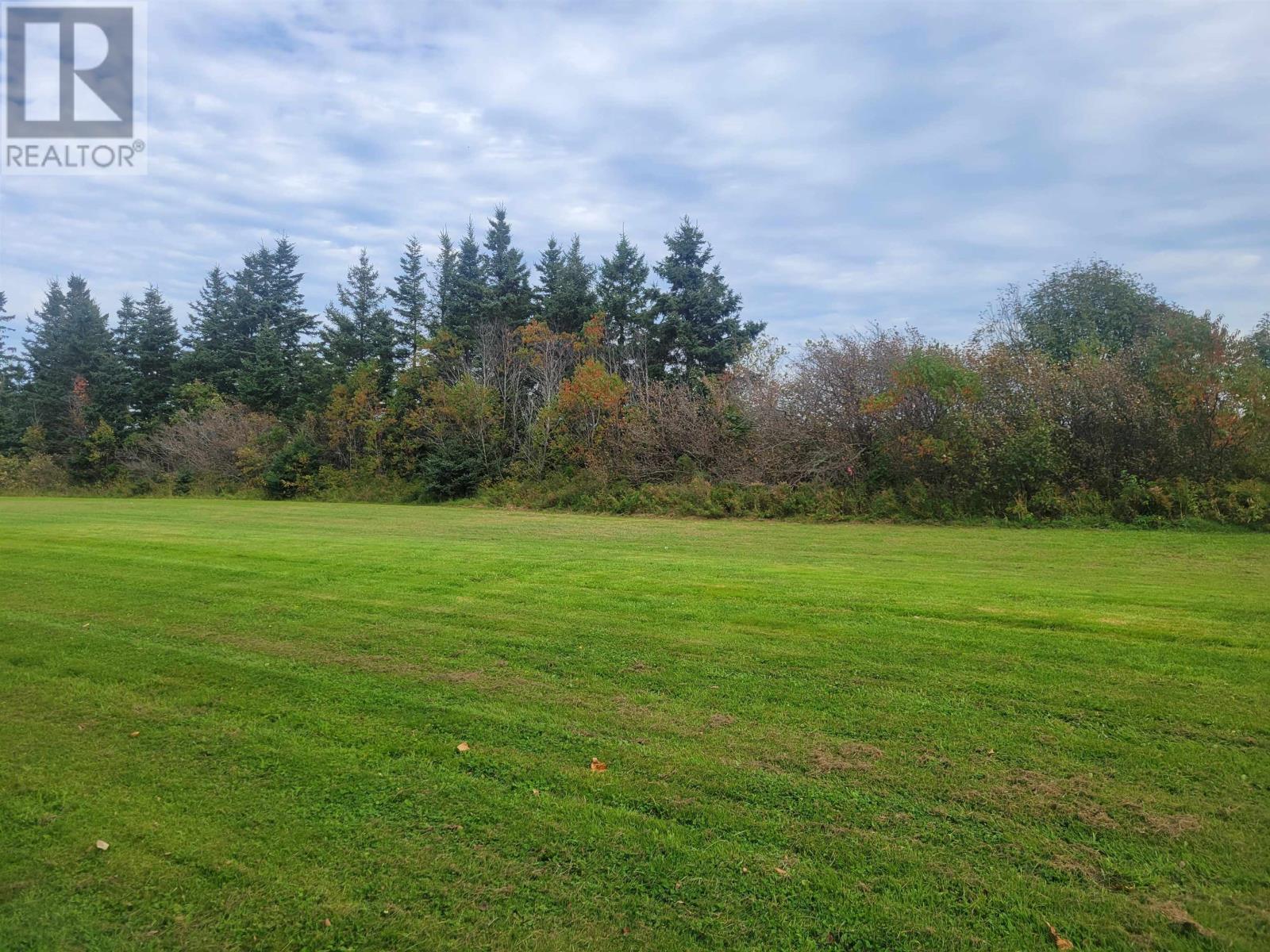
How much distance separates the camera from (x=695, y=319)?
1272 inches

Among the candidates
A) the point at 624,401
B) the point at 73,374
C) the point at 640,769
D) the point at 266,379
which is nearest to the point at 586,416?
the point at 624,401

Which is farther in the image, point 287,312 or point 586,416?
point 287,312

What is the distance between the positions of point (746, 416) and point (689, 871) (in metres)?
20.0

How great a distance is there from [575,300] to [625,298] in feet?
7.87

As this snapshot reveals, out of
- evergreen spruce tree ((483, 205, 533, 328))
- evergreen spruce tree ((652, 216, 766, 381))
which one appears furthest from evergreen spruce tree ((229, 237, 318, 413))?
evergreen spruce tree ((652, 216, 766, 381))

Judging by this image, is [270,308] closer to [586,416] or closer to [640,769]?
[586,416]

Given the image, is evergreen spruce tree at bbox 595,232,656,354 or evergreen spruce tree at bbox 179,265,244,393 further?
evergreen spruce tree at bbox 179,265,244,393

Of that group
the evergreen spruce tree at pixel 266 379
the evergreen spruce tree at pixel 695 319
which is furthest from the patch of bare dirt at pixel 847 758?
the evergreen spruce tree at pixel 266 379

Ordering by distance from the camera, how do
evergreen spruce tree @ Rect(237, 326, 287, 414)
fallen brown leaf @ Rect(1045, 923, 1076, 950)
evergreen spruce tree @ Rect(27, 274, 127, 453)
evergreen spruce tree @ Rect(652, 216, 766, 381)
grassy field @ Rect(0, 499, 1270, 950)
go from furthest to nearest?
evergreen spruce tree @ Rect(27, 274, 127, 453) → evergreen spruce tree @ Rect(237, 326, 287, 414) → evergreen spruce tree @ Rect(652, 216, 766, 381) → grassy field @ Rect(0, 499, 1270, 950) → fallen brown leaf @ Rect(1045, 923, 1076, 950)

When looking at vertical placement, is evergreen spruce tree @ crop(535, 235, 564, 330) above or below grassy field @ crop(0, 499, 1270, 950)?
above

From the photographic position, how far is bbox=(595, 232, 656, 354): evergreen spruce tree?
31953mm

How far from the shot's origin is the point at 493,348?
31.6 meters

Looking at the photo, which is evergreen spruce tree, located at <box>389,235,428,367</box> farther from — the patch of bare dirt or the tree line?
the patch of bare dirt

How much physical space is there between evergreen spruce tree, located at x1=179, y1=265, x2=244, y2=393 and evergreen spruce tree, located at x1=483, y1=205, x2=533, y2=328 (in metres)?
16.7
